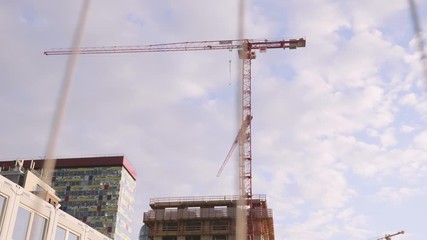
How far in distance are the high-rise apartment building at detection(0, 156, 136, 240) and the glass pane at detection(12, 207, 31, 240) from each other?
426ft

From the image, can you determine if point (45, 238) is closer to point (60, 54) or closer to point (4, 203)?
point (4, 203)

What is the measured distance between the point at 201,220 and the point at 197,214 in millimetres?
1673

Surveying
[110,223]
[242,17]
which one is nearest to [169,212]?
[110,223]

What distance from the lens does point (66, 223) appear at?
46062 mm

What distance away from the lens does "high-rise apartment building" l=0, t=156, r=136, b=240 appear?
168 metres

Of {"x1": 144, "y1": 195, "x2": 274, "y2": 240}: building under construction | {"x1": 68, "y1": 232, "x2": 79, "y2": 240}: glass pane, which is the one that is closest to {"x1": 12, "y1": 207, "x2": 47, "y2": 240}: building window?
{"x1": 68, "y1": 232, "x2": 79, "y2": 240}: glass pane

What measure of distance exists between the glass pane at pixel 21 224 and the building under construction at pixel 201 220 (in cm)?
6919

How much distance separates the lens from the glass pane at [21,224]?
3766cm

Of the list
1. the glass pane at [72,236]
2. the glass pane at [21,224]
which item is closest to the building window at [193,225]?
A: the glass pane at [72,236]

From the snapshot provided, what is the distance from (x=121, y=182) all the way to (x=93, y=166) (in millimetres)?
13881

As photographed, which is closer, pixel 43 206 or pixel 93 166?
pixel 43 206

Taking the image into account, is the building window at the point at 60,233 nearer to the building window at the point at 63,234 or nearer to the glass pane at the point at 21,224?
the building window at the point at 63,234

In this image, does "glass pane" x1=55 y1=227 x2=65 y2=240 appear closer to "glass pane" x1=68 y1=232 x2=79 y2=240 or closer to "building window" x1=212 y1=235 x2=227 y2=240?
"glass pane" x1=68 y1=232 x2=79 y2=240

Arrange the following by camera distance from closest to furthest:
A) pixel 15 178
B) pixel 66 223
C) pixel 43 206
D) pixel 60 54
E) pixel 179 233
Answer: pixel 43 206 < pixel 66 223 < pixel 15 178 < pixel 179 233 < pixel 60 54
